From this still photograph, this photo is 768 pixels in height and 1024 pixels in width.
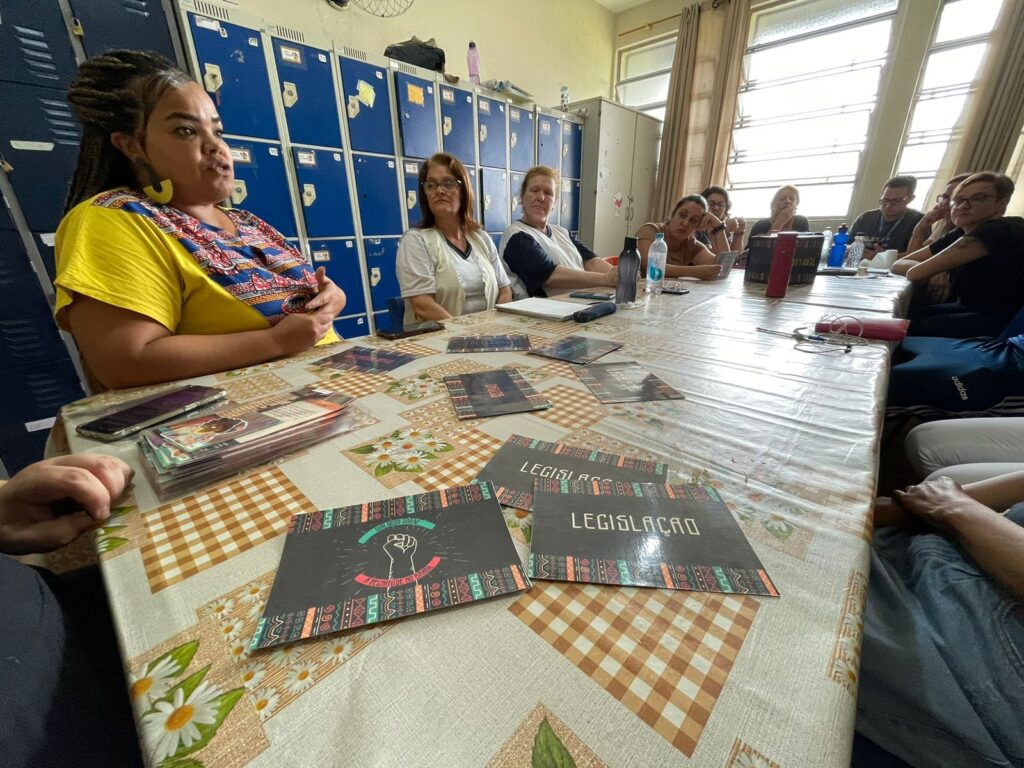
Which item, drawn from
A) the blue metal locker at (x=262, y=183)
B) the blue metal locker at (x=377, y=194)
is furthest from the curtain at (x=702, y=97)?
the blue metal locker at (x=262, y=183)

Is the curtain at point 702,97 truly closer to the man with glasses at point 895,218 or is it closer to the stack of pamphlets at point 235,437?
the man with glasses at point 895,218

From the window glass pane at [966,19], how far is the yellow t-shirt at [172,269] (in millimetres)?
5792

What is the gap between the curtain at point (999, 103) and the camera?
327 cm

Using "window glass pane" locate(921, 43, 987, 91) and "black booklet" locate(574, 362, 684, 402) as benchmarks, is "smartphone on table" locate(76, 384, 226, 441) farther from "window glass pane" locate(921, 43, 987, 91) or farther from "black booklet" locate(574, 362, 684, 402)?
"window glass pane" locate(921, 43, 987, 91)

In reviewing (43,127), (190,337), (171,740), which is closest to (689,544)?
(171,740)

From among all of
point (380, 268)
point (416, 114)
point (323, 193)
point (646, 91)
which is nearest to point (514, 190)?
point (416, 114)

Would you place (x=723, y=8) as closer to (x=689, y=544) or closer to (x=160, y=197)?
(x=160, y=197)

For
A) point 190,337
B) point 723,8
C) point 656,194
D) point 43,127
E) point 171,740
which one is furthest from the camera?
point 656,194

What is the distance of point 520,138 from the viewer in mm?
3623

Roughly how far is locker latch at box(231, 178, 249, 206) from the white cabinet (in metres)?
3.33

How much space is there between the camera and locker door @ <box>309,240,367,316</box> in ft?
8.69

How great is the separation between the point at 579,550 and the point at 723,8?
6.21 metres

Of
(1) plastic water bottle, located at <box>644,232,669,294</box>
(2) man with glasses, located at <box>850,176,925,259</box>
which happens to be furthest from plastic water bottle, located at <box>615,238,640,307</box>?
(2) man with glasses, located at <box>850,176,925,259</box>

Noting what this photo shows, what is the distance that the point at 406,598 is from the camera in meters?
0.32
